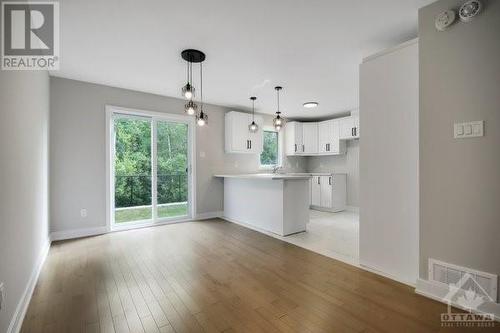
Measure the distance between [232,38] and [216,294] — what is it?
8.79ft

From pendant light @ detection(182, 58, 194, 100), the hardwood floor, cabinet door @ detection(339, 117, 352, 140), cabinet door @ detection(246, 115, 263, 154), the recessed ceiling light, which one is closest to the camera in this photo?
the hardwood floor

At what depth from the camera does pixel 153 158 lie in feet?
15.0

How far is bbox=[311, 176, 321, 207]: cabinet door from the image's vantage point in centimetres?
627

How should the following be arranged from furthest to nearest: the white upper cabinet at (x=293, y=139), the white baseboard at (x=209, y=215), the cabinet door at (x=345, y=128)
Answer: the white upper cabinet at (x=293, y=139) < the cabinet door at (x=345, y=128) < the white baseboard at (x=209, y=215)

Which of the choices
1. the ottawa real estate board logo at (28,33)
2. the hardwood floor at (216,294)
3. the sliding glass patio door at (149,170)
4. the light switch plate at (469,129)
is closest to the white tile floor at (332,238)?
the hardwood floor at (216,294)

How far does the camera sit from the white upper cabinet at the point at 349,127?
5766 millimetres

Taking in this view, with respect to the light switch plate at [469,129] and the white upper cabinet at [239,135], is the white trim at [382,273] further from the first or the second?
the white upper cabinet at [239,135]

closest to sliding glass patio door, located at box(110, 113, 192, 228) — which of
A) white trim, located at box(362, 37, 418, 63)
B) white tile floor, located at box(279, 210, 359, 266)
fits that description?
white tile floor, located at box(279, 210, 359, 266)

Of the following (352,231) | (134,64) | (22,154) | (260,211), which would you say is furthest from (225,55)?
(352,231)

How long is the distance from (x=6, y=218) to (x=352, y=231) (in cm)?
442

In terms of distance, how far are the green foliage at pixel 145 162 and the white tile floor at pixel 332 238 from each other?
257 cm

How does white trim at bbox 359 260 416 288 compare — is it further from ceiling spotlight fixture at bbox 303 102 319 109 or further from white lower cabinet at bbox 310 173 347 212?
ceiling spotlight fixture at bbox 303 102 319 109

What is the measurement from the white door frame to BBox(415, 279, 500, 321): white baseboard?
405cm

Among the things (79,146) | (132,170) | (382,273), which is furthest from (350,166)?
(79,146)
